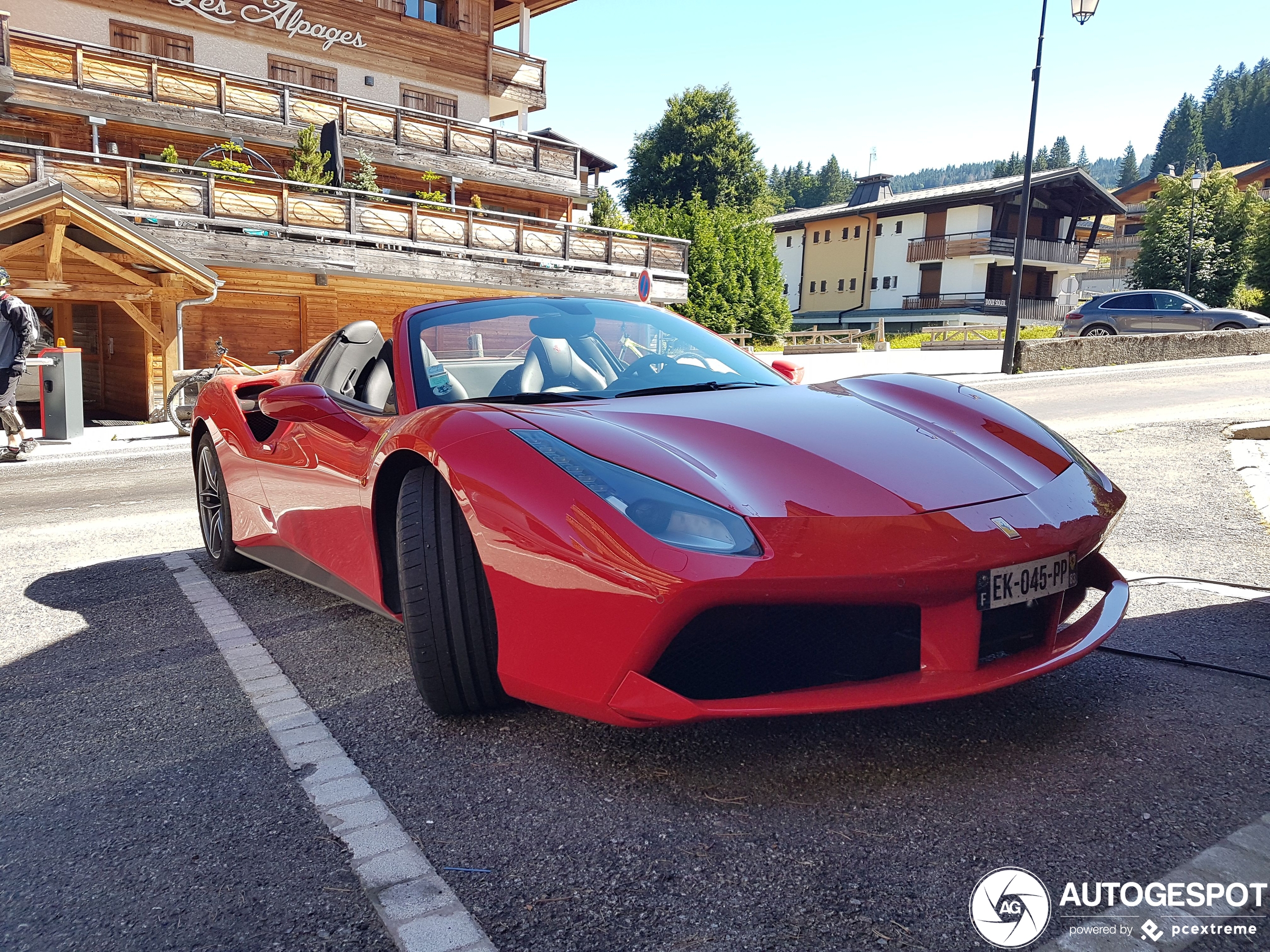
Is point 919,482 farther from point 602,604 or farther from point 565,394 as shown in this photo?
point 565,394

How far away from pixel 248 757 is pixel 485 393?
131cm

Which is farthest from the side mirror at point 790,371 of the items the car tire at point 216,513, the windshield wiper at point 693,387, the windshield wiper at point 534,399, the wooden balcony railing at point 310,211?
the wooden balcony railing at point 310,211

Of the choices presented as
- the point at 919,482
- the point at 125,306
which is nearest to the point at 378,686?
the point at 919,482

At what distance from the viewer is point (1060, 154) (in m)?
176

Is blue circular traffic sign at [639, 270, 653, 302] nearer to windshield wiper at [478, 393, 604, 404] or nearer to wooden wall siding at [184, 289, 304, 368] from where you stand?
wooden wall siding at [184, 289, 304, 368]

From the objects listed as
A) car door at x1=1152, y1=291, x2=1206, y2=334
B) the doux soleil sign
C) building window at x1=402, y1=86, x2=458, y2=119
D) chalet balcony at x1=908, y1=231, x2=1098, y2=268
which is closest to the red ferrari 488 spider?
car door at x1=1152, y1=291, x2=1206, y2=334

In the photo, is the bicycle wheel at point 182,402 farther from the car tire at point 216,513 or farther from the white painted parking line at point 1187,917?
the white painted parking line at point 1187,917

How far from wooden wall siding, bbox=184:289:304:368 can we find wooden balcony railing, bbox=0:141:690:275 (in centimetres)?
294

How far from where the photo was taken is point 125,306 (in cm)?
1370

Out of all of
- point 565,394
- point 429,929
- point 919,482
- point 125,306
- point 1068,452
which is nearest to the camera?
point 429,929

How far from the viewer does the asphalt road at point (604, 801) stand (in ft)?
5.69

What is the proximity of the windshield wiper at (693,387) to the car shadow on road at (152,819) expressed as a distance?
1496mm

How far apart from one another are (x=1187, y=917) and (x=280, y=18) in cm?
2876

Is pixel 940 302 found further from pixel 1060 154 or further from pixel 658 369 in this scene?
pixel 1060 154
